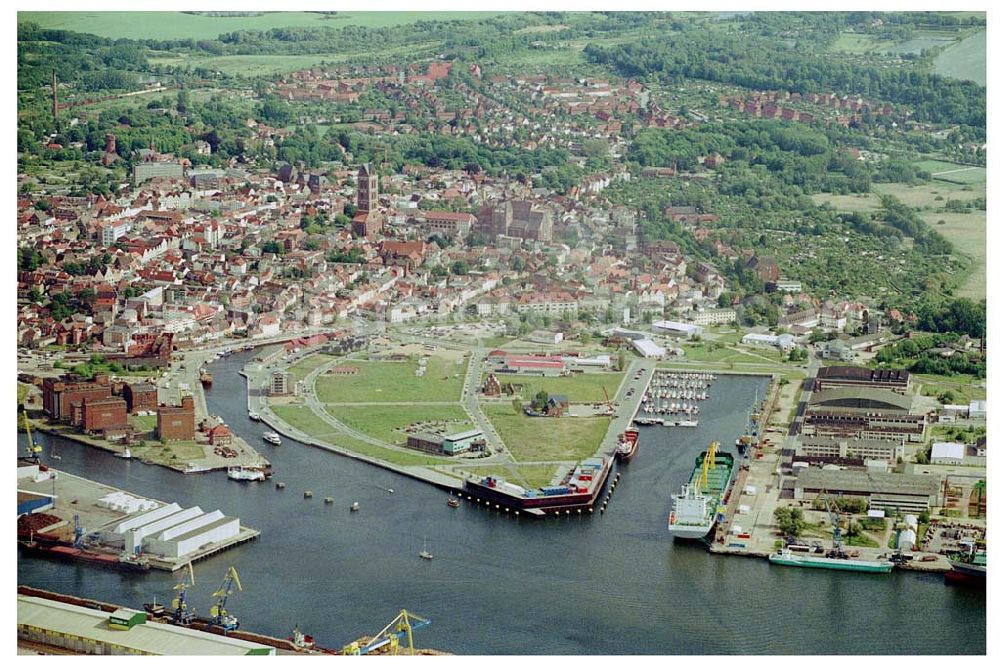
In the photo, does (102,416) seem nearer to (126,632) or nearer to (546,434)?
(546,434)

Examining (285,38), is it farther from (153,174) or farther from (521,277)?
(521,277)

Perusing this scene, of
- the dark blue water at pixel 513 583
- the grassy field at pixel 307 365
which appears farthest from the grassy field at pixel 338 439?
the grassy field at pixel 307 365

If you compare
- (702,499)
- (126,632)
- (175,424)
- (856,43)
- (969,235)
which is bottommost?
(175,424)

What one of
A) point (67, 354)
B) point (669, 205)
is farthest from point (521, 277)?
point (67, 354)

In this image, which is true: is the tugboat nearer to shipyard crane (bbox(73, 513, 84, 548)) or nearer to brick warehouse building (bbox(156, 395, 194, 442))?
brick warehouse building (bbox(156, 395, 194, 442))

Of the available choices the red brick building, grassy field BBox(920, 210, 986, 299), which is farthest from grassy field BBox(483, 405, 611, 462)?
grassy field BBox(920, 210, 986, 299)

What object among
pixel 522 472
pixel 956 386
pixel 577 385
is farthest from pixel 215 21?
pixel 522 472
